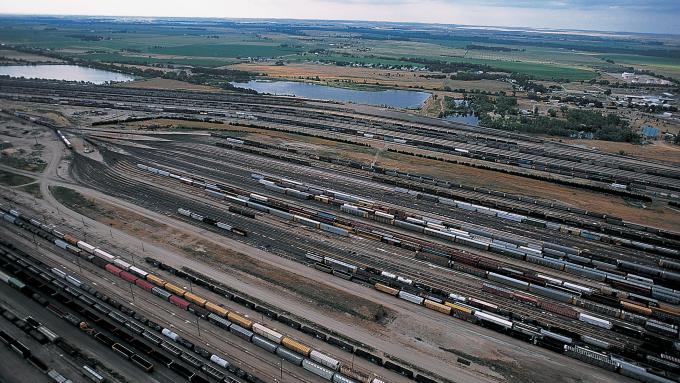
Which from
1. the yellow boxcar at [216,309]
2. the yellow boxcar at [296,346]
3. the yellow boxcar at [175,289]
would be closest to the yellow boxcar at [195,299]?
the yellow boxcar at [216,309]

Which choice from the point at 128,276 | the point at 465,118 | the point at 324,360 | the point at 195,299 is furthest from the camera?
the point at 465,118

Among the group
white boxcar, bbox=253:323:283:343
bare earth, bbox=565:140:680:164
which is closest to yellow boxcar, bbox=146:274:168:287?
white boxcar, bbox=253:323:283:343

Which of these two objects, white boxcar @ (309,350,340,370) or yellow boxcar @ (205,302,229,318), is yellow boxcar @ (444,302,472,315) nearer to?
white boxcar @ (309,350,340,370)

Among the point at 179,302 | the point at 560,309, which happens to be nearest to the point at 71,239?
the point at 179,302

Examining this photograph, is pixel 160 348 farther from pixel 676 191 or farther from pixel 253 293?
pixel 676 191

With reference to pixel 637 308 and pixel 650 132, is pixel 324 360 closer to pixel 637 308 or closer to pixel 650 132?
pixel 637 308

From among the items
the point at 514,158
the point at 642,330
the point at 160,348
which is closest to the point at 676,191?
the point at 514,158
